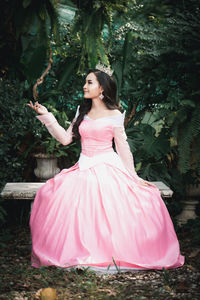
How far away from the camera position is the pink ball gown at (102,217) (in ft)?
9.66

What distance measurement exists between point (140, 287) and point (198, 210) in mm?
2273

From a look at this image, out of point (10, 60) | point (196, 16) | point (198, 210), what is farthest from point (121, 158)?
point (10, 60)

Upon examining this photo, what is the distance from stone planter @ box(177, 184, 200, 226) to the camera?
447 centimetres

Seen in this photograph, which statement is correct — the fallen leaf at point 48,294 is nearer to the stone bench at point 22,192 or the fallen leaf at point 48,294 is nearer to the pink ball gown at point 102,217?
the pink ball gown at point 102,217

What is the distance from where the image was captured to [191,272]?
315 centimetres

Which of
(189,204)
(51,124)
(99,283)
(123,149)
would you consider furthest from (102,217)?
(189,204)

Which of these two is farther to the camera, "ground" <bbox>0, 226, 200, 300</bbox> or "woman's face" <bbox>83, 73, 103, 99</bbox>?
"woman's face" <bbox>83, 73, 103, 99</bbox>

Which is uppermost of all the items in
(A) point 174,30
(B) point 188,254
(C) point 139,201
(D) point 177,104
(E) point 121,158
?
(A) point 174,30

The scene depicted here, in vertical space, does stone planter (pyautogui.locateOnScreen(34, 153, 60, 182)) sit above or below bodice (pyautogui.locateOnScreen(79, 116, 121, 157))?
below

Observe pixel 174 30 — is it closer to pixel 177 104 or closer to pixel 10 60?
pixel 177 104

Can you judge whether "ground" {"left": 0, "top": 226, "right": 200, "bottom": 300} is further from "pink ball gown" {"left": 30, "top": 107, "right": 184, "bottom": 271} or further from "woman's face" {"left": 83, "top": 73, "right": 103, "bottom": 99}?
"woman's face" {"left": 83, "top": 73, "right": 103, "bottom": 99}

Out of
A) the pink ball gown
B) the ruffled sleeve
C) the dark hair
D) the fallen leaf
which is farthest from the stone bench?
the fallen leaf

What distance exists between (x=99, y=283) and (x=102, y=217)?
1.58 ft

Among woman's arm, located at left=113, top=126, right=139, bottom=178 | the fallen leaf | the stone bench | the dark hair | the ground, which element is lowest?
the ground
